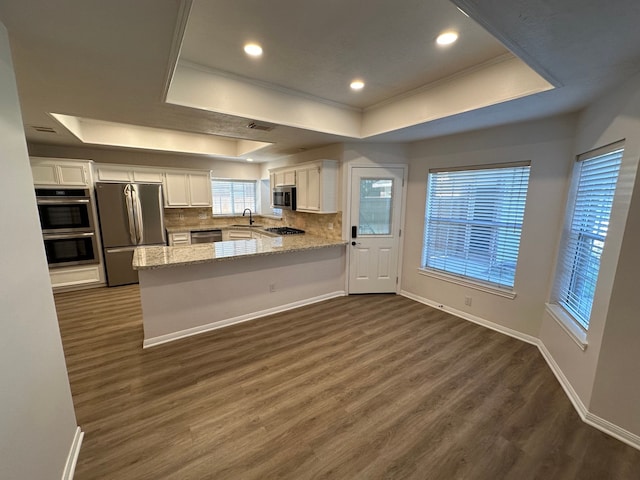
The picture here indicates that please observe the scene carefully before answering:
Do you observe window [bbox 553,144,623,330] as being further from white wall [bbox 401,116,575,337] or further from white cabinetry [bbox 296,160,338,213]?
white cabinetry [bbox 296,160,338,213]

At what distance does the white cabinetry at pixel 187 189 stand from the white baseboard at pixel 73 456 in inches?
178

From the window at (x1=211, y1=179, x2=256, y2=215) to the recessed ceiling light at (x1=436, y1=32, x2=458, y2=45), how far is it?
218 inches

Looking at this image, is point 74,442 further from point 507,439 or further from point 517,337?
point 517,337

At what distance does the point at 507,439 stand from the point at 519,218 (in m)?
2.29

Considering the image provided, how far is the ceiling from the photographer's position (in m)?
1.28

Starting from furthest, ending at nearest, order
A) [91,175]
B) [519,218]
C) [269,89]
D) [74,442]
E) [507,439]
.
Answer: [91,175]
[519,218]
[269,89]
[507,439]
[74,442]

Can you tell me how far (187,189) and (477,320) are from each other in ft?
19.0

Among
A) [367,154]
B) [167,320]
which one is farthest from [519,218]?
[167,320]

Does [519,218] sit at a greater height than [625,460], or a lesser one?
greater

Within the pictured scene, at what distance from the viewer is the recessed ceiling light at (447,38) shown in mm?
1912

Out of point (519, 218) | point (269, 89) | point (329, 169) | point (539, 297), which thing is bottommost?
point (539, 297)

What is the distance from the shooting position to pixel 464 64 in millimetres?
2367

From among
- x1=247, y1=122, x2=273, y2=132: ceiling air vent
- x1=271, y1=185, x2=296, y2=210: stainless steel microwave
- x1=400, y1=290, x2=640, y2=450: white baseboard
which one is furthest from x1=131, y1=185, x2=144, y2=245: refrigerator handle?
x1=400, y1=290, x2=640, y2=450: white baseboard

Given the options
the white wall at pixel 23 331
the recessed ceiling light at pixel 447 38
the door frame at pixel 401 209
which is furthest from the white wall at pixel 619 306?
the white wall at pixel 23 331
